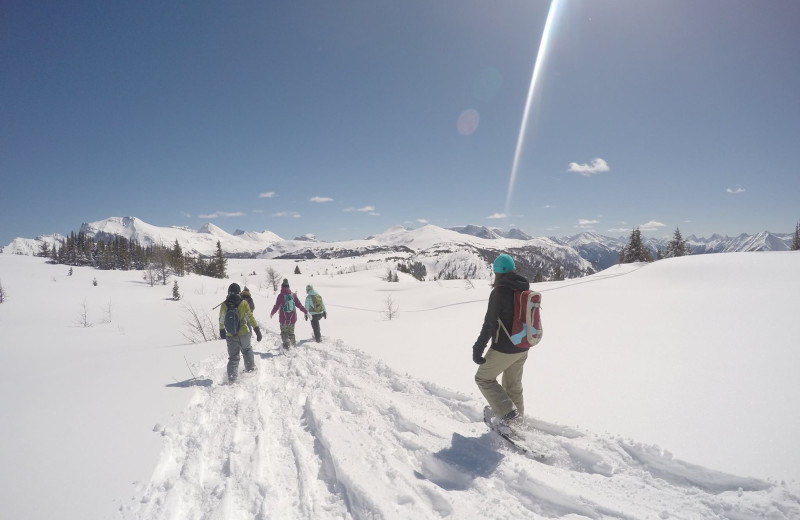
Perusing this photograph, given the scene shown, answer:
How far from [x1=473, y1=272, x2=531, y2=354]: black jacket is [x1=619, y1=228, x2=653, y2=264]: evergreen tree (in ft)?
174

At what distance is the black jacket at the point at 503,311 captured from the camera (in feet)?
12.8

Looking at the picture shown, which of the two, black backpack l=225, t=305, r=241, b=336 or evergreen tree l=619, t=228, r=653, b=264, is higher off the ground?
evergreen tree l=619, t=228, r=653, b=264

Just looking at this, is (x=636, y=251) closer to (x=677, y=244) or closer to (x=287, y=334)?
(x=677, y=244)

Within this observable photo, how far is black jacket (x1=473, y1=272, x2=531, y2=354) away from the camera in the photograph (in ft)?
12.8

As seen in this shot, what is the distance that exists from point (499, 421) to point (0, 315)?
34.2 m

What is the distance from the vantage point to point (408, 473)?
3.67 meters

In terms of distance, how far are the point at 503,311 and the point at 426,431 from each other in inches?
84.4

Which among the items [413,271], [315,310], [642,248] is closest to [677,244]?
[642,248]

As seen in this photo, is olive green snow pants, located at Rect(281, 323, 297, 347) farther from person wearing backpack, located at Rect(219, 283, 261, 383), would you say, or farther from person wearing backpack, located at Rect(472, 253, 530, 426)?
person wearing backpack, located at Rect(472, 253, 530, 426)

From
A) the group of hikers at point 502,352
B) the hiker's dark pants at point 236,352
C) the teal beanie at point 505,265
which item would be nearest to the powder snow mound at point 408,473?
the group of hikers at point 502,352

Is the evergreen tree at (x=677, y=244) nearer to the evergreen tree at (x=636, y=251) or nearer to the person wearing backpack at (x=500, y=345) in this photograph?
the evergreen tree at (x=636, y=251)

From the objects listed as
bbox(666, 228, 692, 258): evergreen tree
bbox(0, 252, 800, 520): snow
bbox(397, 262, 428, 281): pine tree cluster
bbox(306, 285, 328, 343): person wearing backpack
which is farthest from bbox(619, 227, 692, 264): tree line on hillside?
bbox(397, 262, 428, 281): pine tree cluster

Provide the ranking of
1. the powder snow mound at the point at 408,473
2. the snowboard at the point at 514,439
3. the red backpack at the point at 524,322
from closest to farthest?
the powder snow mound at the point at 408,473 < the snowboard at the point at 514,439 < the red backpack at the point at 524,322

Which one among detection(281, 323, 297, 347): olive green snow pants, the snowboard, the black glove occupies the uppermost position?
the black glove
